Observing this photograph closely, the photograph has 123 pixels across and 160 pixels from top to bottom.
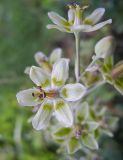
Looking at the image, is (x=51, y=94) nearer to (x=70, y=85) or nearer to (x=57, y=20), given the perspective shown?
(x=70, y=85)

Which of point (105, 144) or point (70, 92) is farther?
point (105, 144)

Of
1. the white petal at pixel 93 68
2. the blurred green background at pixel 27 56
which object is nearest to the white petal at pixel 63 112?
the white petal at pixel 93 68

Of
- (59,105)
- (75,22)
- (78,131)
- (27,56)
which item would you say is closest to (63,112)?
(59,105)

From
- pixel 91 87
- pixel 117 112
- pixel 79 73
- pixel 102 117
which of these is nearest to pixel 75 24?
pixel 79 73

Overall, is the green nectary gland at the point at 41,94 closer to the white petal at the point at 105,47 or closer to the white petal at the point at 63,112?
the white petal at the point at 63,112

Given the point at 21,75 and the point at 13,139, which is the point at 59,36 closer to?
the point at 21,75

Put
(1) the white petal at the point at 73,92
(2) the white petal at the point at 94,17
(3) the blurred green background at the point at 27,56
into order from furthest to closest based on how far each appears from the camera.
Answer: (3) the blurred green background at the point at 27,56, (2) the white petal at the point at 94,17, (1) the white petal at the point at 73,92

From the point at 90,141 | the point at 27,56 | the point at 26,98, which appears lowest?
the point at 90,141
